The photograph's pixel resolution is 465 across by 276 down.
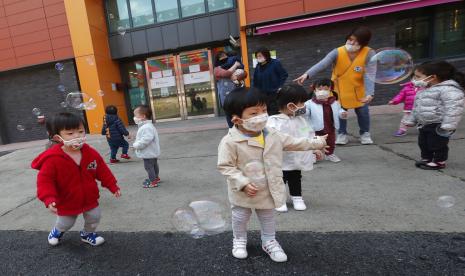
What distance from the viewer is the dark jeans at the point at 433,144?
11.9ft

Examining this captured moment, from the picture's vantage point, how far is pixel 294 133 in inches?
114

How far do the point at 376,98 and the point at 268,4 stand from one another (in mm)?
4848

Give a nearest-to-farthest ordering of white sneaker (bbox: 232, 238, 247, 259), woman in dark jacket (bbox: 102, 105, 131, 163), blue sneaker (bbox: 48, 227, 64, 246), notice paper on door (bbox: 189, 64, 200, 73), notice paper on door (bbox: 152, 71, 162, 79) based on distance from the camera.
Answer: white sneaker (bbox: 232, 238, 247, 259), blue sneaker (bbox: 48, 227, 64, 246), woman in dark jacket (bbox: 102, 105, 131, 163), notice paper on door (bbox: 189, 64, 200, 73), notice paper on door (bbox: 152, 71, 162, 79)

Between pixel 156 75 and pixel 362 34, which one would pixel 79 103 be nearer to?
pixel 156 75

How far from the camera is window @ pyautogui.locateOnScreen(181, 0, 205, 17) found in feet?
35.3

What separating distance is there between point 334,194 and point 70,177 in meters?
2.73

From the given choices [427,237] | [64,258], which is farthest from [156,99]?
[427,237]

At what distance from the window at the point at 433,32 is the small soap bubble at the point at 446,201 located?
8.39 m

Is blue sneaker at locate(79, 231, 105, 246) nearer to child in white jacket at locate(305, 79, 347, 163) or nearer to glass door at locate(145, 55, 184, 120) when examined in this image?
child in white jacket at locate(305, 79, 347, 163)

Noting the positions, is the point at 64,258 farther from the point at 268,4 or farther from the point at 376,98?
the point at 376,98

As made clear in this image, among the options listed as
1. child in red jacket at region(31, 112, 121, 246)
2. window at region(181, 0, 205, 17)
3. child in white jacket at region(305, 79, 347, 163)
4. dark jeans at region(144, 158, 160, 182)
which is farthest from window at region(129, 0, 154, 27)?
child in red jacket at region(31, 112, 121, 246)

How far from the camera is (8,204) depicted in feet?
13.9

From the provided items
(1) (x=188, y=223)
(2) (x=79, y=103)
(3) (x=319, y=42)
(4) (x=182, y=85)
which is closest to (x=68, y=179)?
(1) (x=188, y=223)

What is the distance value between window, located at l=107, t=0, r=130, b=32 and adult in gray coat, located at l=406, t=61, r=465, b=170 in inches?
437
